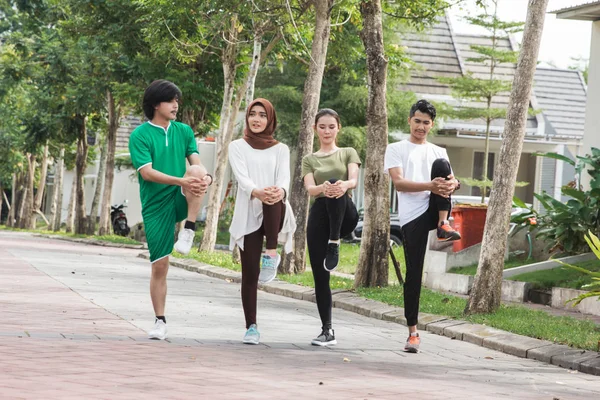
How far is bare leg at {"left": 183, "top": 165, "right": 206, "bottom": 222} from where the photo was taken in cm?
882

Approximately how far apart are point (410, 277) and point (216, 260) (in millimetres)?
13972

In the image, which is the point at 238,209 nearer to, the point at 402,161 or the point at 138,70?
the point at 402,161

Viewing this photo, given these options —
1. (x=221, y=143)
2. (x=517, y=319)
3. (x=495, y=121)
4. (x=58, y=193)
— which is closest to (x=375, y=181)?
(x=517, y=319)

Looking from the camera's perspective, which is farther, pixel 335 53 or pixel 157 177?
pixel 335 53

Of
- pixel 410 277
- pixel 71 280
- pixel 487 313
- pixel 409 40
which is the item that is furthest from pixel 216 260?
pixel 409 40

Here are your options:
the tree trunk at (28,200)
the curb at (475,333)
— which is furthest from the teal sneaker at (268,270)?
the tree trunk at (28,200)

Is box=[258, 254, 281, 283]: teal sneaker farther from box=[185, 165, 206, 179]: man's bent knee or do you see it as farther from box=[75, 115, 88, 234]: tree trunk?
box=[75, 115, 88, 234]: tree trunk

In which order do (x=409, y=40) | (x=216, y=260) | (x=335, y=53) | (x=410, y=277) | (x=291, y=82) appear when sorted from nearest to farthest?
(x=410, y=277), (x=216, y=260), (x=335, y=53), (x=291, y=82), (x=409, y=40)

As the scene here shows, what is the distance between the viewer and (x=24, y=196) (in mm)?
58031

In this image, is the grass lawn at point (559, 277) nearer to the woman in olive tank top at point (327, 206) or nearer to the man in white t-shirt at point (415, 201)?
the man in white t-shirt at point (415, 201)

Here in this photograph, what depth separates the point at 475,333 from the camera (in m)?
11.3

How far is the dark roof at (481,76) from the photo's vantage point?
3991cm

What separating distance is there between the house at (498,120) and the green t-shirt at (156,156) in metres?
27.6

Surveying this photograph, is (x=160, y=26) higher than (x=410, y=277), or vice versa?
(x=160, y=26)
